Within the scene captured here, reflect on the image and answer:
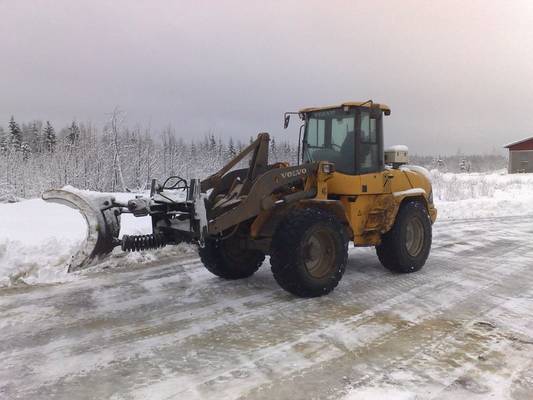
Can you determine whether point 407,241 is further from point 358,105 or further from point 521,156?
point 521,156

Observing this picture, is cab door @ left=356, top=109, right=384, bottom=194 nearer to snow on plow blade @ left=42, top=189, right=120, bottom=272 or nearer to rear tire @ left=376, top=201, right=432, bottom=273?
rear tire @ left=376, top=201, right=432, bottom=273

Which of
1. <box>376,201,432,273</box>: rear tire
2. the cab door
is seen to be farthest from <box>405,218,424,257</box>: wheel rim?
the cab door

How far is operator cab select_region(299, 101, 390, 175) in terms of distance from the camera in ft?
21.1

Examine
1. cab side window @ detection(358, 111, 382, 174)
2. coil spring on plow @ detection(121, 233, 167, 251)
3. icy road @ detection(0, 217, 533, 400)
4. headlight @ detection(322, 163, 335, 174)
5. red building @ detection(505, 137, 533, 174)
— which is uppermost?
red building @ detection(505, 137, 533, 174)

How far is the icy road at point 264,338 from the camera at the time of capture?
11.1ft

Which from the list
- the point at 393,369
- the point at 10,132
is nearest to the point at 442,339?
the point at 393,369

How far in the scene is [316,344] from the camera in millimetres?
4191

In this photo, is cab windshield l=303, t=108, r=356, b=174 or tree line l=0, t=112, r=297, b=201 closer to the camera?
cab windshield l=303, t=108, r=356, b=174

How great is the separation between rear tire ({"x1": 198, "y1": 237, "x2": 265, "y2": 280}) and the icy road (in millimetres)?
175

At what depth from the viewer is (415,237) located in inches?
291

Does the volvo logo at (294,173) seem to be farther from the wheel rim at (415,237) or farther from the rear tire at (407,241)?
the wheel rim at (415,237)

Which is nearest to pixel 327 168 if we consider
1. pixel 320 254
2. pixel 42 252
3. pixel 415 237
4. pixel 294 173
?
pixel 294 173

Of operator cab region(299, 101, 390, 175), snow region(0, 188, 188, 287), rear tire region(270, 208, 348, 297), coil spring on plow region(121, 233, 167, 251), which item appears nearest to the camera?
coil spring on plow region(121, 233, 167, 251)

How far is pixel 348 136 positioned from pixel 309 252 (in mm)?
1815
